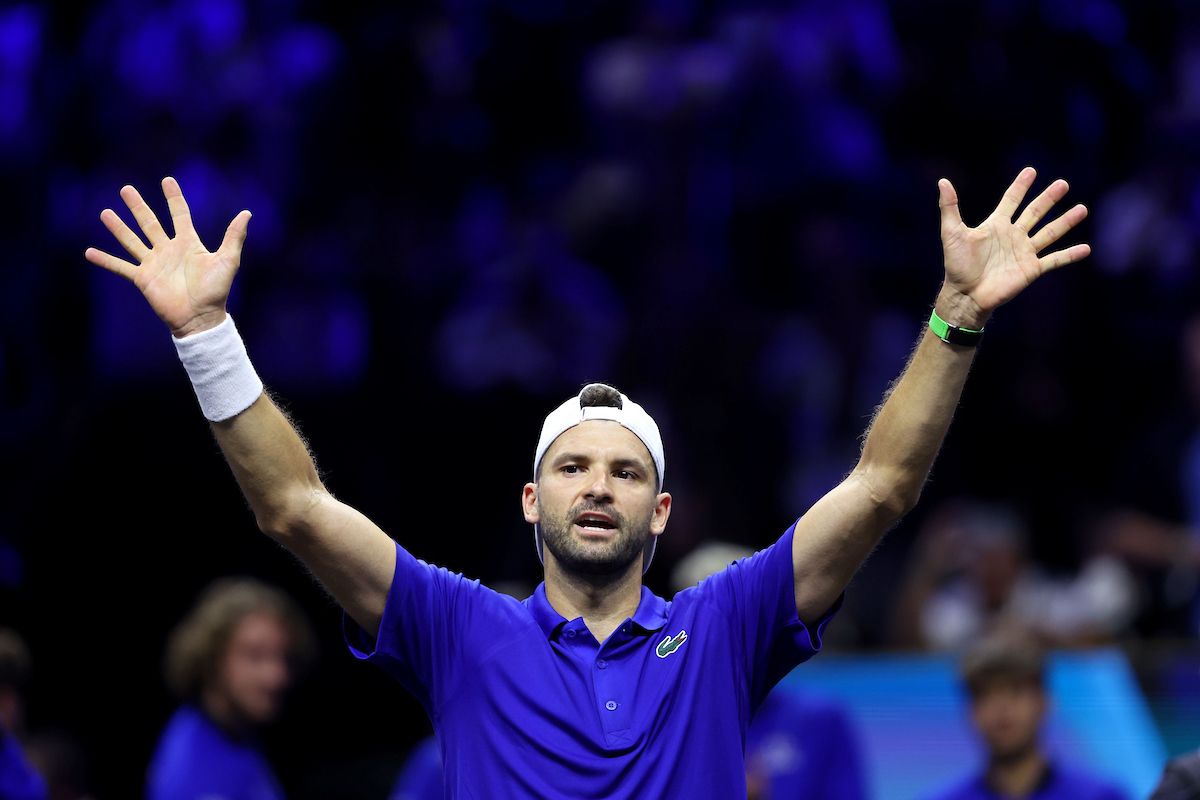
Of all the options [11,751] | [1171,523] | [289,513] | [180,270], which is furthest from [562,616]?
[1171,523]

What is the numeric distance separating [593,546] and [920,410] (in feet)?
2.79

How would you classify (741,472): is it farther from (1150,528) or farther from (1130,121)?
(1130,121)

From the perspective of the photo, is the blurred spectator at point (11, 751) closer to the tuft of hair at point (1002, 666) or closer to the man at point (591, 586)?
the man at point (591, 586)

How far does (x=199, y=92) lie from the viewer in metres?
10.9

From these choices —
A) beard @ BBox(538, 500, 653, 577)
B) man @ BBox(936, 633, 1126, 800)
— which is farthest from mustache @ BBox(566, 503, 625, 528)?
man @ BBox(936, 633, 1126, 800)

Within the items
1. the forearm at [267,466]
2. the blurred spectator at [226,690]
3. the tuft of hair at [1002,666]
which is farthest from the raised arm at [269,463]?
the tuft of hair at [1002,666]

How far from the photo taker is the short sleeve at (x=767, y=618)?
438 cm

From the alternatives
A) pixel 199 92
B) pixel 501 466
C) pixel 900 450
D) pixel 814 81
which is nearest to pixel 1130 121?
pixel 814 81

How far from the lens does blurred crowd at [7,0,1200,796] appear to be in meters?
9.47

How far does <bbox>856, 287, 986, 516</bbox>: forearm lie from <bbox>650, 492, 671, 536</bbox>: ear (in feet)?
1.93

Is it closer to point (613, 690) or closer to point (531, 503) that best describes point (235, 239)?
point (531, 503)

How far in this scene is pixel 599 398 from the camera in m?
4.69

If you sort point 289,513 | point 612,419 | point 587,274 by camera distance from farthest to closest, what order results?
1. point 587,274
2. point 612,419
3. point 289,513

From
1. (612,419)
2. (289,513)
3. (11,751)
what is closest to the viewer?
(289,513)
